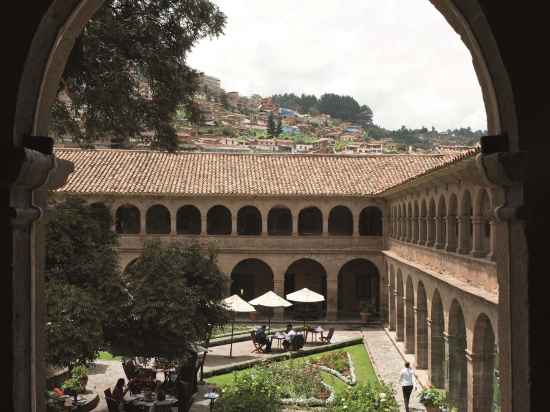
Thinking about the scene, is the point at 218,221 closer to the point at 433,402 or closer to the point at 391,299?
the point at 391,299

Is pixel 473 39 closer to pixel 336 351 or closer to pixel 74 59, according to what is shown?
pixel 74 59

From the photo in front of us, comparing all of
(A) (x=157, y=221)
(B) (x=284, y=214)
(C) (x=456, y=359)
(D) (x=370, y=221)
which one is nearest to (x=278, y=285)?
(B) (x=284, y=214)

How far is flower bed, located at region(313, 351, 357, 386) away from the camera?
2147 cm

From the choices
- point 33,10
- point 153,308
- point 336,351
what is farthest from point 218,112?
point 33,10

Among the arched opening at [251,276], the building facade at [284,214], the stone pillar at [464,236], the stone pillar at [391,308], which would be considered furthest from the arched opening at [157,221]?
the stone pillar at [464,236]

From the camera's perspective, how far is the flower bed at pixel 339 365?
70.4ft

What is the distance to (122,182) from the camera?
34.4m

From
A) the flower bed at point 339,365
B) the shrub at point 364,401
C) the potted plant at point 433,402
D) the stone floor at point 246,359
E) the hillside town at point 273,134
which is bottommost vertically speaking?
the stone floor at point 246,359

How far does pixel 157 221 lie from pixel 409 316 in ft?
53.6

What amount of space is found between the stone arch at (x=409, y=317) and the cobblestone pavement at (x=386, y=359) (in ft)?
1.89

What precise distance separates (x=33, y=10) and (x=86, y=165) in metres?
32.9

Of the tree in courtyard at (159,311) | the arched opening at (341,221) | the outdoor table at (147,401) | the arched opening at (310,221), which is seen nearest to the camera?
the outdoor table at (147,401)

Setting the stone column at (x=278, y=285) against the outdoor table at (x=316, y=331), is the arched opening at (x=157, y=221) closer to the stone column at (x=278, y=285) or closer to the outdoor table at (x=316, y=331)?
the stone column at (x=278, y=285)

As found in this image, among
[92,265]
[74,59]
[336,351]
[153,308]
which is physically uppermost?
[74,59]
